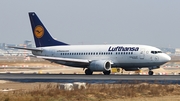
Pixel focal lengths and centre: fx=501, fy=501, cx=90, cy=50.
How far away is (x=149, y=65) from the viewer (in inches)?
2292

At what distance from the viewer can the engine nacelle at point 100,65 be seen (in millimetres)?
58406

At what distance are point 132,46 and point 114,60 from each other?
8.97 feet

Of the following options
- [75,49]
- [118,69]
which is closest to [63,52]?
[75,49]

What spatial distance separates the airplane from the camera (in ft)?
191

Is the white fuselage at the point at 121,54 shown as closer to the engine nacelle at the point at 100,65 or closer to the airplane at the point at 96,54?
the airplane at the point at 96,54

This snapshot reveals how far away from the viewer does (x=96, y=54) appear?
61.6m

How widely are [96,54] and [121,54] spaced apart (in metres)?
3.71

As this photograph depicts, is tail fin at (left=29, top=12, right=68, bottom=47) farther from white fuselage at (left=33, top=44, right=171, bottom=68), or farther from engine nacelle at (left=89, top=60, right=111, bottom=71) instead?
engine nacelle at (left=89, top=60, right=111, bottom=71)

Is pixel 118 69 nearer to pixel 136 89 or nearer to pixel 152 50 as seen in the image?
pixel 152 50

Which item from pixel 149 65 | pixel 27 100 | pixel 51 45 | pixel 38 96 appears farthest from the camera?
pixel 51 45

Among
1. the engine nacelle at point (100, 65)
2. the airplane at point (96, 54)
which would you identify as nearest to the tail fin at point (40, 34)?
the airplane at point (96, 54)

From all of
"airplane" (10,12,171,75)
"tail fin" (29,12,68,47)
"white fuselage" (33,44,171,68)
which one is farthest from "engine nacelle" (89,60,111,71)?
"tail fin" (29,12,68,47)

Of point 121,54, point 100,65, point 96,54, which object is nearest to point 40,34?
point 96,54

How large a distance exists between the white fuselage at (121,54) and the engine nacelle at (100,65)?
943 mm
